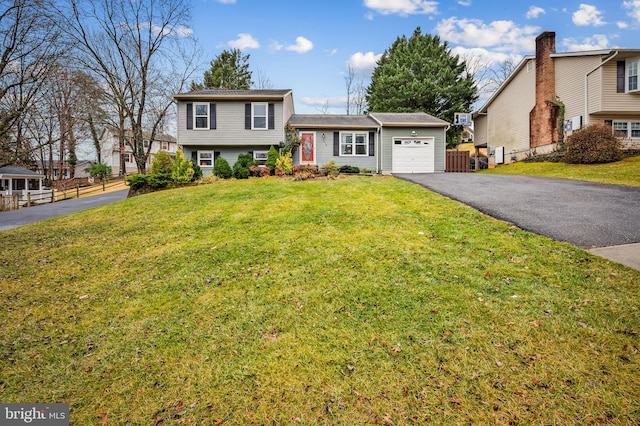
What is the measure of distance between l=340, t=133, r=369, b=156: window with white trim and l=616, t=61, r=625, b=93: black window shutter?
15456 millimetres

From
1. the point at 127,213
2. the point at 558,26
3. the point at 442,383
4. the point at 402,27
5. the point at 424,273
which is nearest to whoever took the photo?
the point at 442,383

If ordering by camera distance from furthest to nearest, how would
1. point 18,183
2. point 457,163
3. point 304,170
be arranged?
point 18,183, point 457,163, point 304,170

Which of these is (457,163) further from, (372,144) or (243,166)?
(243,166)

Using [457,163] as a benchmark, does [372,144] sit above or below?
above

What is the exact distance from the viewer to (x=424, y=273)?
4840mm

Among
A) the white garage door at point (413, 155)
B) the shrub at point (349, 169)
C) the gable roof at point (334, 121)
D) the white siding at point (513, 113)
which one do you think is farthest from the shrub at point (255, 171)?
the white siding at point (513, 113)

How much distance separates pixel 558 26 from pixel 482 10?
7.60 metres

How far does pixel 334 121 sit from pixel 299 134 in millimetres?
2514

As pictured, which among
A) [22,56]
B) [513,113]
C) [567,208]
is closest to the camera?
[567,208]

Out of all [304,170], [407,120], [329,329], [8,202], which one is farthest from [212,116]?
[329,329]

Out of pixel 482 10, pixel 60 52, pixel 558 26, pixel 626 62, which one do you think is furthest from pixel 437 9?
pixel 60 52

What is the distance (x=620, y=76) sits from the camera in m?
19.1

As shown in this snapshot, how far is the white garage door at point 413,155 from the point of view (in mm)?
19562

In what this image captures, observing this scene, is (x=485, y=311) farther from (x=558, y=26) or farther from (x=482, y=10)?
(x=558, y=26)
